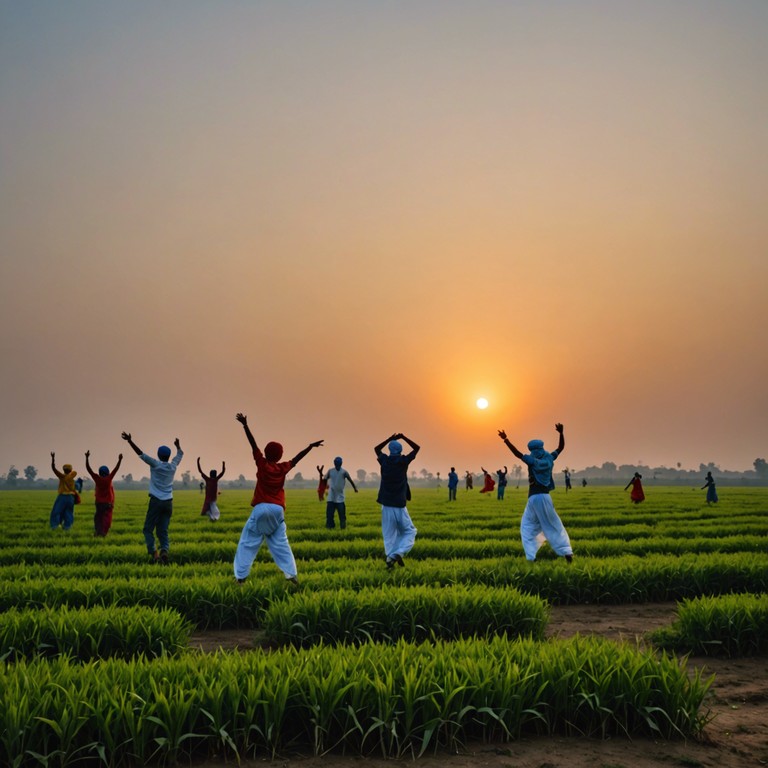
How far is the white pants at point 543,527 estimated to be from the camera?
39.8 ft

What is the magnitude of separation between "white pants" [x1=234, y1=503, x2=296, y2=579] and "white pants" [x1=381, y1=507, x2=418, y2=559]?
2465 millimetres

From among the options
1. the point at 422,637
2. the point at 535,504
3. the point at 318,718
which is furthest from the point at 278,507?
the point at 318,718

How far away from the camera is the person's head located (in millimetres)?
10156

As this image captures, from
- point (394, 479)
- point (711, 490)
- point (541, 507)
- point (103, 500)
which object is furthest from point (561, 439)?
point (711, 490)

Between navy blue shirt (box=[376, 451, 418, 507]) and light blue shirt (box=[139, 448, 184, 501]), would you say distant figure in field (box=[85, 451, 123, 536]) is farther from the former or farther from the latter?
navy blue shirt (box=[376, 451, 418, 507])

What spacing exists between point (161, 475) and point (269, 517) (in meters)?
3.93

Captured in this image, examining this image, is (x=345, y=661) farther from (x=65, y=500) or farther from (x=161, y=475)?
(x=65, y=500)

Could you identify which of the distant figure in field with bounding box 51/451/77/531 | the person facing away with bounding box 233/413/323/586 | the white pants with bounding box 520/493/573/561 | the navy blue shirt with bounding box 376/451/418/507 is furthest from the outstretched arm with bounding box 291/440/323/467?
the distant figure in field with bounding box 51/451/77/531

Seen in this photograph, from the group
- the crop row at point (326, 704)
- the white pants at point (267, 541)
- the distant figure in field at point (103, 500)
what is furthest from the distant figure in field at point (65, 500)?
the crop row at point (326, 704)

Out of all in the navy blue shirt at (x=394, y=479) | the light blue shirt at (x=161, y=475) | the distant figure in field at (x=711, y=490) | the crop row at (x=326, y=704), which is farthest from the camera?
the distant figure in field at (x=711, y=490)

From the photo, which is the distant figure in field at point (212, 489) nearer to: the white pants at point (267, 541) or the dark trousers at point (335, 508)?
the dark trousers at point (335, 508)

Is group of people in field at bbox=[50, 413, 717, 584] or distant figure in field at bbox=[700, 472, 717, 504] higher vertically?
group of people in field at bbox=[50, 413, 717, 584]

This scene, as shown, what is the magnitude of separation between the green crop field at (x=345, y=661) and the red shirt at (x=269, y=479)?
48.8 inches

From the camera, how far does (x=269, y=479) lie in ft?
33.1
